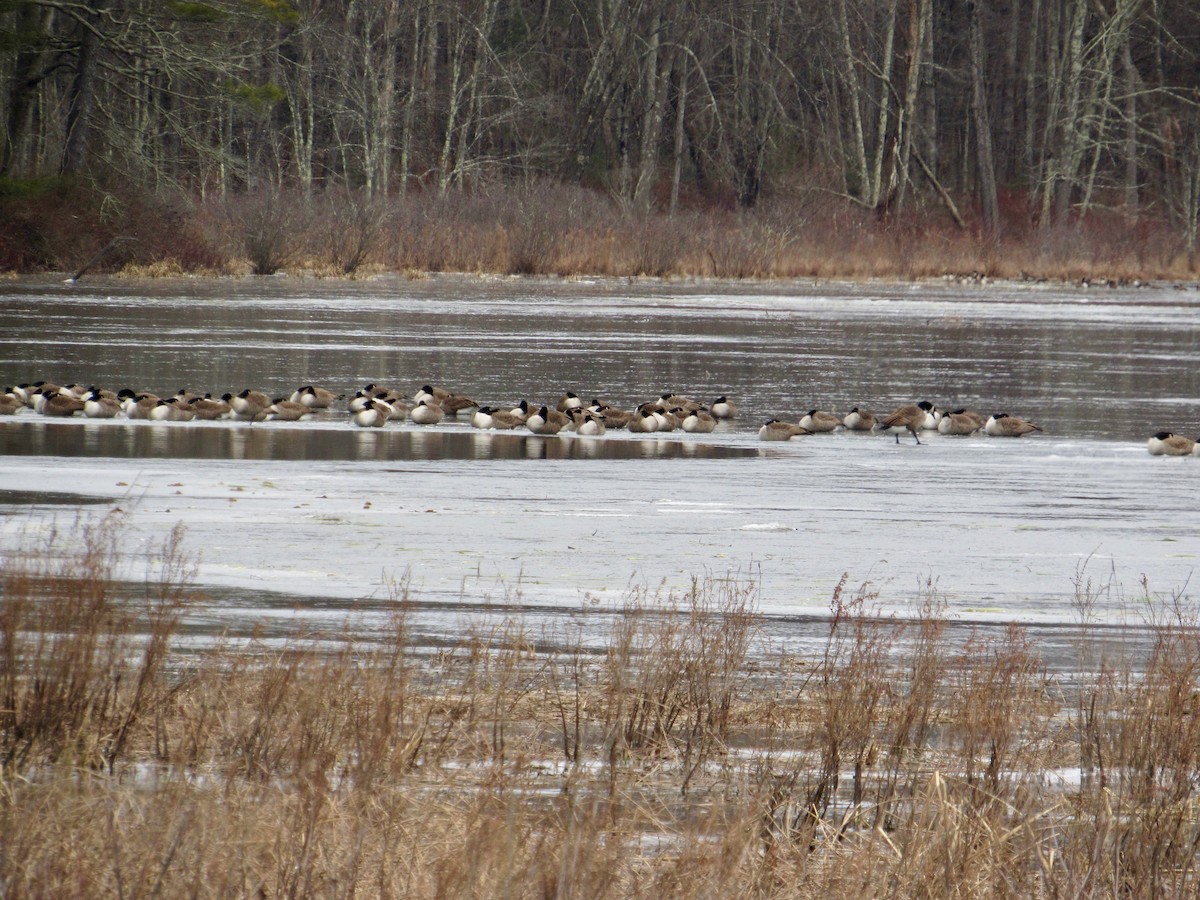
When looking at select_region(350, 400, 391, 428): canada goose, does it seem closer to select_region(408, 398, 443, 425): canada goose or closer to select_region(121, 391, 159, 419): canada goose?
select_region(408, 398, 443, 425): canada goose

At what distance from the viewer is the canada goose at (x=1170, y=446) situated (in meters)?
15.1

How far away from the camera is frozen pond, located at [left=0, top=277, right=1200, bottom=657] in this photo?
9.26 m

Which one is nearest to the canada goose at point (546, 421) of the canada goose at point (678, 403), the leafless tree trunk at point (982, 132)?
the canada goose at point (678, 403)

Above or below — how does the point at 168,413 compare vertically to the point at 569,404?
below

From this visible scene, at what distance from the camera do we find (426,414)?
1650 centimetres

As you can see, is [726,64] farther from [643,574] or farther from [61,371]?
[643,574]

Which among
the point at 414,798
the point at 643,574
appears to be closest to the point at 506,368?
the point at 643,574

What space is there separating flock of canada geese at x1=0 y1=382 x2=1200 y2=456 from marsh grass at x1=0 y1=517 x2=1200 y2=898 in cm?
866

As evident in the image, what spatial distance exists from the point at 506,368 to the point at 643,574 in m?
12.4

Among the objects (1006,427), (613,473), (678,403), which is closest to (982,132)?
(1006,427)

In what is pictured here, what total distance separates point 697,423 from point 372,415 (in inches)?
123

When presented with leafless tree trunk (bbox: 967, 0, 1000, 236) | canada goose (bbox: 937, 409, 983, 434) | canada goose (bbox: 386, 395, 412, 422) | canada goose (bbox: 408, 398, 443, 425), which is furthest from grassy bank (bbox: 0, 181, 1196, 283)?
canada goose (bbox: 937, 409, 983, 434)

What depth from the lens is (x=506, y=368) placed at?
846 inches

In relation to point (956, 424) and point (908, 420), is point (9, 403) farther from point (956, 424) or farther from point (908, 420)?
point (956, 424)
